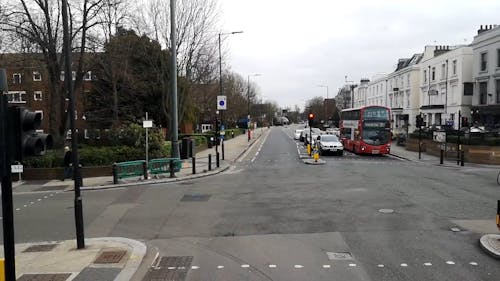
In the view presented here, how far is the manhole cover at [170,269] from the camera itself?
7739 mm

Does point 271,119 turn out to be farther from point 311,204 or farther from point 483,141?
point 311,204

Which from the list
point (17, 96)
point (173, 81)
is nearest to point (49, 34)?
point (173, 81)

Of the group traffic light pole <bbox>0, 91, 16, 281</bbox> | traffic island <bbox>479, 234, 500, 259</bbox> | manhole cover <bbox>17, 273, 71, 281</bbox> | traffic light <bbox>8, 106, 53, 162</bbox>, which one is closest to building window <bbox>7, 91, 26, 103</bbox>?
manhole cover <bbox>17, 273, 71, 281</bbox>

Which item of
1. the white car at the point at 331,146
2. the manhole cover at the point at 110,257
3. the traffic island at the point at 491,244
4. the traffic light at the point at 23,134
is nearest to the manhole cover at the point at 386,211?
the traffic island at the point at 491,244

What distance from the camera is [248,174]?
24.0m

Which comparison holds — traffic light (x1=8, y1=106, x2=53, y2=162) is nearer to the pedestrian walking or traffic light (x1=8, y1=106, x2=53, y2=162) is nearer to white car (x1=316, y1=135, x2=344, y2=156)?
the pedestrian walking

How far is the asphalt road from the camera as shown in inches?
320

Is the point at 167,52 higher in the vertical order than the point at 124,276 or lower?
higher

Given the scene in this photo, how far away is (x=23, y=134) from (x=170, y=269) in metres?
3.55

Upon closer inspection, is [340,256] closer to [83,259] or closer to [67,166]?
[83,259]

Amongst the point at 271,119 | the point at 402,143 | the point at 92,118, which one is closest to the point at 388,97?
the point at 402,143

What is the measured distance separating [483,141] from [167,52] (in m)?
23.0

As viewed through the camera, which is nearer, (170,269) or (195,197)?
(170,269)

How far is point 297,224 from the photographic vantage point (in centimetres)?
1161
